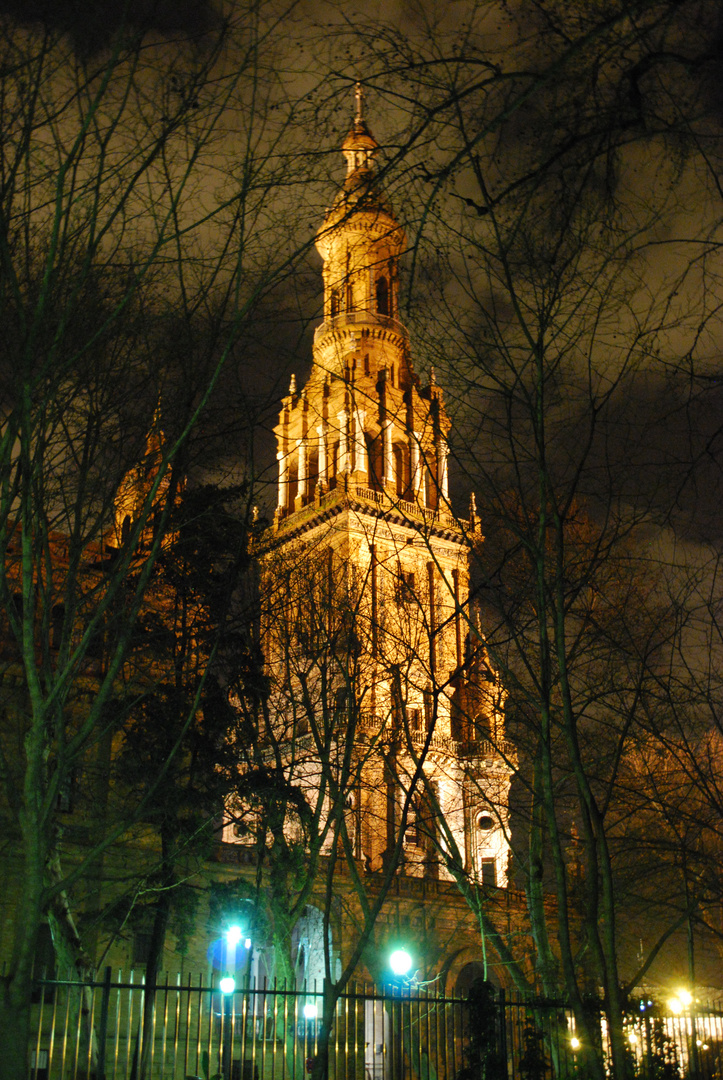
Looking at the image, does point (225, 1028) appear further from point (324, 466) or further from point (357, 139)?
point (324, 466)

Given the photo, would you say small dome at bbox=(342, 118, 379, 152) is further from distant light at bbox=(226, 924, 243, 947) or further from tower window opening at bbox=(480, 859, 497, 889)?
tower window opening at bbox=(480, 859, 497, 889)

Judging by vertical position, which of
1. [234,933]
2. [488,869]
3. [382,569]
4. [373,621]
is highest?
[382,569]

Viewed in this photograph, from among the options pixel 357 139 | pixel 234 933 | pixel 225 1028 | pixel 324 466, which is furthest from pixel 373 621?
pixel 357 139

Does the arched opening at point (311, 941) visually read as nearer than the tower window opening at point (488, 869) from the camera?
Yes

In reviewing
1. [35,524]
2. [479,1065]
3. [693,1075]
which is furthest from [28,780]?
[693,1075]

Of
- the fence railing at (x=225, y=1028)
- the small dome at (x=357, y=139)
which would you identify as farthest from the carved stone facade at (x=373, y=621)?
the fence railing at (x=225, y=1028)

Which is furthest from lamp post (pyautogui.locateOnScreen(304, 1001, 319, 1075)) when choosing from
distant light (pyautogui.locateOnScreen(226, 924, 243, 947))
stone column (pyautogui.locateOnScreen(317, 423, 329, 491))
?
distant light (pyautogui.locateOnScreen(226, 924, 243, 947))

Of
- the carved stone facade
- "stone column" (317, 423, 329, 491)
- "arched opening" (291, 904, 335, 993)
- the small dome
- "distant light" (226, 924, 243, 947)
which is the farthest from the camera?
"arched opening" (291, 904, 335, 993)

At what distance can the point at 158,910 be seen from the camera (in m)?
21.7

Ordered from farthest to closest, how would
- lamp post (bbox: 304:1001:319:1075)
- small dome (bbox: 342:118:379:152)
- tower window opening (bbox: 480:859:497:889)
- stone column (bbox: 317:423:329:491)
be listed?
1. tower window opening (bbox: 480:859:497:889)
2. lamp post (bbox: 304:1001:319:1075)
3. stone column (bbox: 317:423:329:491)
4. small dome (bbox: 342:118:379:152)

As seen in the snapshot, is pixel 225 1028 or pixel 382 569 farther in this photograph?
pixel 382 569

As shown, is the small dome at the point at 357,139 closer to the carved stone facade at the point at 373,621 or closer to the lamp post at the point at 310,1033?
the carved stone facade at the point at 373,621

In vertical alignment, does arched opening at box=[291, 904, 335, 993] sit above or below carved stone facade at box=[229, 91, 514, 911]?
below

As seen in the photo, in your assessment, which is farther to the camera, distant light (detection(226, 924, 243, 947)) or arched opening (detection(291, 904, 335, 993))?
arched opening (detection(291, 904, 335, 993))
